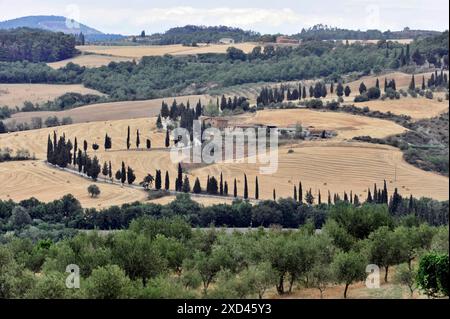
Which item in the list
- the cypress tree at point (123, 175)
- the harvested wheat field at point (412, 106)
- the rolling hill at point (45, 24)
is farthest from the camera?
the rolling hill at point (45, 24)

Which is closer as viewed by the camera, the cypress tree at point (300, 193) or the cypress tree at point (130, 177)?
the cypress tree at point (300, 193)

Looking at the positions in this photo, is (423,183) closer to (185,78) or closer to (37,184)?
(37,184)

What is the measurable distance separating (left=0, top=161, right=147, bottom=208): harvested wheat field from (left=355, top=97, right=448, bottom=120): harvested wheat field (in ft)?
112

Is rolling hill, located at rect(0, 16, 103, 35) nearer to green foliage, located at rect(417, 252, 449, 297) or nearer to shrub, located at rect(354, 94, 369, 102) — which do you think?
shrub, located at rect(354, 94, 369, 102)

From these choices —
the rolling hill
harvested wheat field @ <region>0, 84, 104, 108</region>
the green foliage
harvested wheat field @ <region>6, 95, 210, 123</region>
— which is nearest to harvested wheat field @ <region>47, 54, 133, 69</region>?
the rolling hill

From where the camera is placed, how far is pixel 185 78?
146 metres

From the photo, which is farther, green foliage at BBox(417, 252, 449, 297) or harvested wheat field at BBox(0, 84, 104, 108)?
harvested wheat field at BBox(0, 84, 104, 108)

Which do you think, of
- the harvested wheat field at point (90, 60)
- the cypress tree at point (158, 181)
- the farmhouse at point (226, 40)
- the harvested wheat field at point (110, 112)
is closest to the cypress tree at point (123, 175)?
the cypress tree at point (158, 181)

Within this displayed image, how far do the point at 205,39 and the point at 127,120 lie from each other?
88.2 meters

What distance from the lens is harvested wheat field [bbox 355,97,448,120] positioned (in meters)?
99.6

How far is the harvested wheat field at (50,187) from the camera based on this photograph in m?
71.6

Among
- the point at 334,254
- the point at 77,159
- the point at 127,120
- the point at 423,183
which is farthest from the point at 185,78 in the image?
the point at 334,254

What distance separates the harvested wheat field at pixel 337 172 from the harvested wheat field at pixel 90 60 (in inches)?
2760

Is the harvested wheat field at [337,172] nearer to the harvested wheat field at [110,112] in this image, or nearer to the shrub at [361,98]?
the shrub at [361,98]
